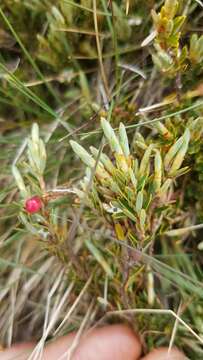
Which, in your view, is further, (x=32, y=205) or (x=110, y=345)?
(x=110, y=345)

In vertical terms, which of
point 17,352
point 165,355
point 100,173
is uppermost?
point 100,173

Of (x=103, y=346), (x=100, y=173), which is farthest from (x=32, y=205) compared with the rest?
(x=103, y=346)

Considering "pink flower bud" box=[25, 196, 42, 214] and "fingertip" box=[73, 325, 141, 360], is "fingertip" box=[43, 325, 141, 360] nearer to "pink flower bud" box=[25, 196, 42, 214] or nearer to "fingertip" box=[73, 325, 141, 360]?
"fingertip" box=[73, 325, 141, 360]

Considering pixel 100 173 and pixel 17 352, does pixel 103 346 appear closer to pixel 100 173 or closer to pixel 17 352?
pixel 17 352

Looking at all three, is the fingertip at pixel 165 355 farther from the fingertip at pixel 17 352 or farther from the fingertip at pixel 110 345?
the fingertip at pixel 17 352

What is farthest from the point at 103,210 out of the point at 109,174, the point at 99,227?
the point at 99,227

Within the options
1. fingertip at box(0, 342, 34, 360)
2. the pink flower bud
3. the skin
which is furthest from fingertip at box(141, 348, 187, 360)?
the pink flower bud
